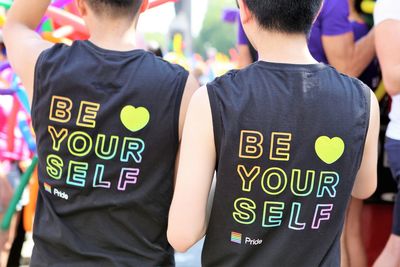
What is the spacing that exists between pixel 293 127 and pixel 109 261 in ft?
2.15

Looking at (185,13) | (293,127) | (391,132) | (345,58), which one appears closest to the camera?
(293,127)

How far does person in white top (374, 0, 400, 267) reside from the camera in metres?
2.65

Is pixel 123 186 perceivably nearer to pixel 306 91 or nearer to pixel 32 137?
pixel 306 91

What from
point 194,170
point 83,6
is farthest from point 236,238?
point 83,6

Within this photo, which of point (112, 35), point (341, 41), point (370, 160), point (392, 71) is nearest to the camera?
point (370, 160)

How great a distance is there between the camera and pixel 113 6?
6.33ft

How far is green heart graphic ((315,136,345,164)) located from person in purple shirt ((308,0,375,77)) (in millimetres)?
1493

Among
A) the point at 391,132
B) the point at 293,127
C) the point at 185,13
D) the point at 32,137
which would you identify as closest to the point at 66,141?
the point at 293,127

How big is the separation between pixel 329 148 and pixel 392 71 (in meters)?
1.08

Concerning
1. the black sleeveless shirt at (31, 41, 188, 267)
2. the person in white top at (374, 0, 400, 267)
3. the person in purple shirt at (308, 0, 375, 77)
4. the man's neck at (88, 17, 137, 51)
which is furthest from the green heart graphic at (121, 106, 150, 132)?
the person in purple shirt at (308, 0, 375, 77)

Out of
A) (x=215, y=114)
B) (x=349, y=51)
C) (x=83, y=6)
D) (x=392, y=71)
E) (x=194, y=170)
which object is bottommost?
(x=349, y=51)

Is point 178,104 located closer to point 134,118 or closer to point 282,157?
point 134,118

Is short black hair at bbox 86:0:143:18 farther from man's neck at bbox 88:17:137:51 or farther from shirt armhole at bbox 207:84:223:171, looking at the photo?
shirt armhole at bbox 207:84:223:171

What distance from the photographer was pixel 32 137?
12.2 feet
